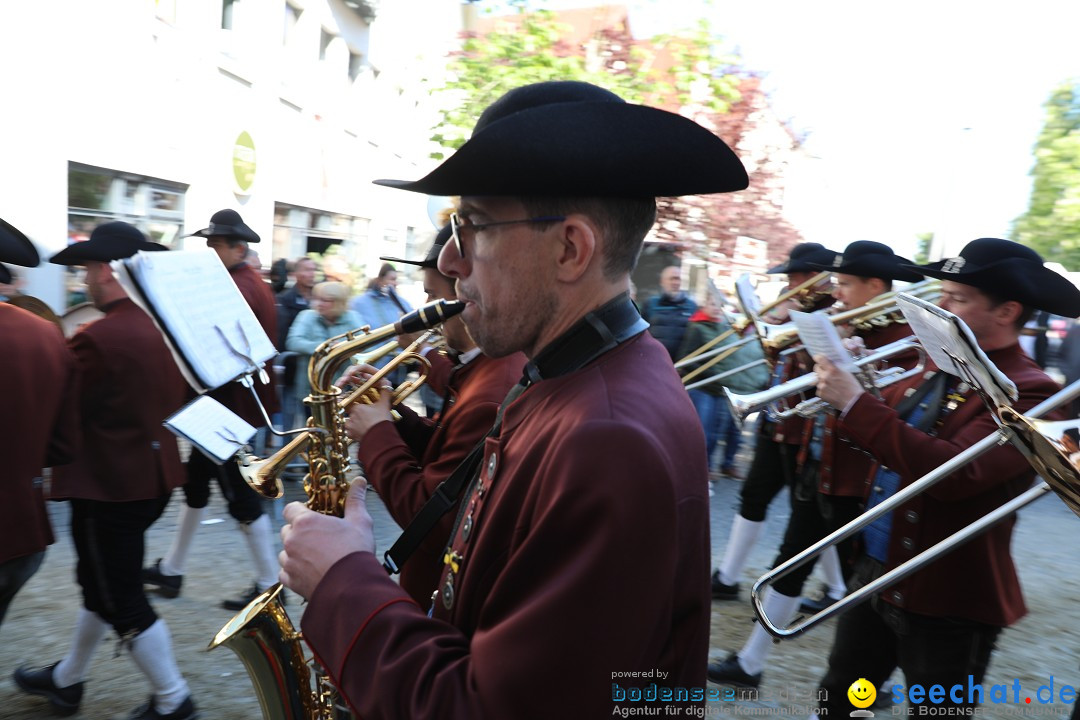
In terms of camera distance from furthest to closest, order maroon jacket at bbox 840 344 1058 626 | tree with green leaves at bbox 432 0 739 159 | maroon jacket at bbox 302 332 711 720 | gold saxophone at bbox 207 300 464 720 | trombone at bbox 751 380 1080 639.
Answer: tree with green leaves at bbox 432 0 739 159 → maroon jacket at bbox 840 344 1058 626 → gold saxophone at bbox 207 300 464 720 → trombone at bbox 751 380 1080 639 → maroon jacket at bbox 302 332 711 720

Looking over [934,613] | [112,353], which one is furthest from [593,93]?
[112,353]

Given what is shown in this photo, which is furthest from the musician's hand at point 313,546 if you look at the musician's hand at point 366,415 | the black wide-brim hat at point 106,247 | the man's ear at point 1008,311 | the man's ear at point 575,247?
the black wide-brim hat at point 106,247

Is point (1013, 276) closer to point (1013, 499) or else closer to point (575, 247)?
point (1013, 499)

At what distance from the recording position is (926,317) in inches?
87.4

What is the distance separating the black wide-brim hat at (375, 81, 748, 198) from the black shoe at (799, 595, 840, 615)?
14.3 ft

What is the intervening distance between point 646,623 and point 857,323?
11.4ft

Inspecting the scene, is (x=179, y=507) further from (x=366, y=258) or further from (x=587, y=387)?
(x=366, y=258)

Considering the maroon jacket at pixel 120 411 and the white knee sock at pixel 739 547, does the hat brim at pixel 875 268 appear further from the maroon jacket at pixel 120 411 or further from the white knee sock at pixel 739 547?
the maroon jacket at pixel 120 411

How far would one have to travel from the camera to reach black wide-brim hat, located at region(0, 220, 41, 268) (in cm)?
299

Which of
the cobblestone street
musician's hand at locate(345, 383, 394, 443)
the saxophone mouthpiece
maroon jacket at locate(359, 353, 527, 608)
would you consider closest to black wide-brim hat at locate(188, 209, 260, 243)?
the cobblestone street

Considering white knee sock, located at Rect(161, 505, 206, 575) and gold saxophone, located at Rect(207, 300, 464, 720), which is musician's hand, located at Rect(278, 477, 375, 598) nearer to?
gold saxophone, located at Rect(207, 300, 464, 720)

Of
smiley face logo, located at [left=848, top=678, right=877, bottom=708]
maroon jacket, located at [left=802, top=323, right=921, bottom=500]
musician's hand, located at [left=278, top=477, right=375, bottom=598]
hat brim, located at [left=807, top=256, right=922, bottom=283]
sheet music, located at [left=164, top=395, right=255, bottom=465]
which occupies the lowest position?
smiley face logo, located at [left=848, top=678, right=877, bottom=708]

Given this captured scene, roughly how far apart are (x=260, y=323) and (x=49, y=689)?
6.92ft

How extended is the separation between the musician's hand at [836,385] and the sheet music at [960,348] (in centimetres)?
51
